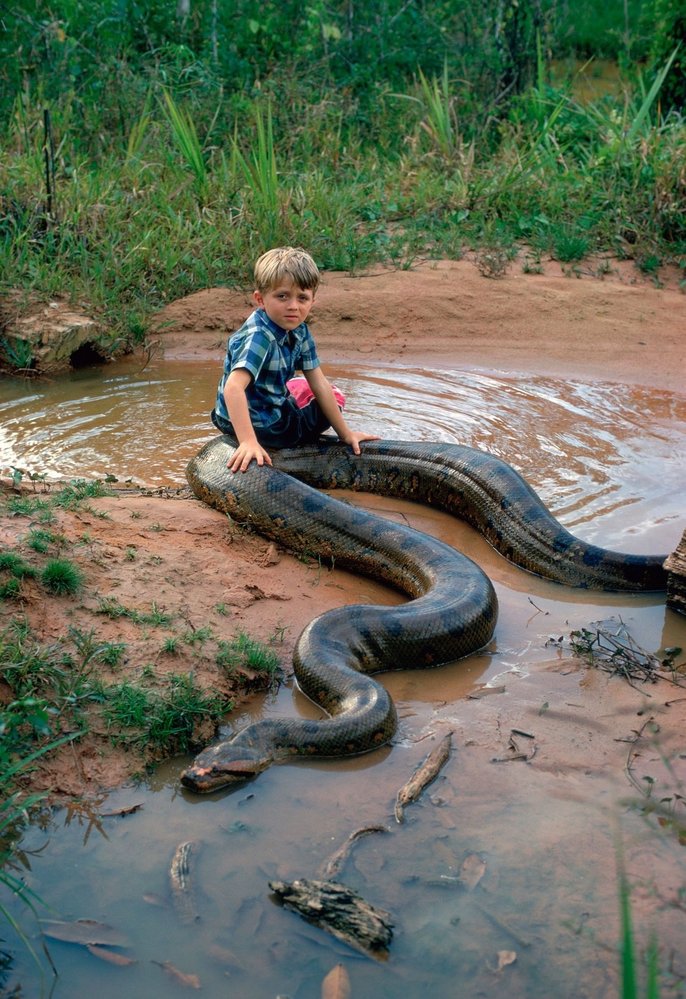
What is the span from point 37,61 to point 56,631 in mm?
8478

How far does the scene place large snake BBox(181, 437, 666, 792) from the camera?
3.56m

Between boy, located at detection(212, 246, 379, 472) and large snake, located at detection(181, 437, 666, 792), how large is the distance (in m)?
0.13

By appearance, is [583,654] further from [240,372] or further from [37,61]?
[37,61]

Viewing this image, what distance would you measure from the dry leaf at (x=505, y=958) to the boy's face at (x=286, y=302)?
3.63 metres

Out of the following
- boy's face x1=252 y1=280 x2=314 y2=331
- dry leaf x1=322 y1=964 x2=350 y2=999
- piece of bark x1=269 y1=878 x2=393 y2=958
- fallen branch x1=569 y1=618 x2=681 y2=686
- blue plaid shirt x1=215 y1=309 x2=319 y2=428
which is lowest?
fallen branch x1=569 y1=618 x2=681 y2=686

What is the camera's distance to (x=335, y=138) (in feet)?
34.9

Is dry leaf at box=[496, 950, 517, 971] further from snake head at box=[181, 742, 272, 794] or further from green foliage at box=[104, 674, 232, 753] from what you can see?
green foliage at box=[104, 674, 232, 753]

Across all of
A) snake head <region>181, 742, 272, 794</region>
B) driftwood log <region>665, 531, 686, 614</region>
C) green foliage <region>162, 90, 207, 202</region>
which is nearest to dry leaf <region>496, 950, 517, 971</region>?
snake head <region>181, 742, 272, 794</region>

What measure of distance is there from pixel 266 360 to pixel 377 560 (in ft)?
4.60

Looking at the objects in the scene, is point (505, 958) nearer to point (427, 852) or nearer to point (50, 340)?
point (427, 852)

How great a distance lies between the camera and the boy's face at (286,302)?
534 centimetres

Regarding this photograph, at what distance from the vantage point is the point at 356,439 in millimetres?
5988

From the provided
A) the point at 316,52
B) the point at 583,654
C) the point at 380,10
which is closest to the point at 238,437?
the point at 583,654

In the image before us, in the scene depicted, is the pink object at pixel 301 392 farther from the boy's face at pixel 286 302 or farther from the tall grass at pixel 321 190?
the tall grass at pixel 321 190
